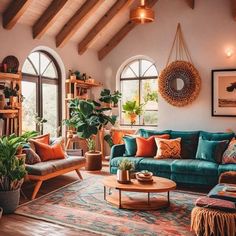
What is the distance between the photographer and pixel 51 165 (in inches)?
191

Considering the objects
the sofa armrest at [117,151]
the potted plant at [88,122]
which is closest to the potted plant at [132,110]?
the potted plant at [88,122]

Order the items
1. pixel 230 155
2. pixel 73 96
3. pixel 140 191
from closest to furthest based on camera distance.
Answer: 1. pixel 140 191
2. pixel 230 155
3. pixel 73 96

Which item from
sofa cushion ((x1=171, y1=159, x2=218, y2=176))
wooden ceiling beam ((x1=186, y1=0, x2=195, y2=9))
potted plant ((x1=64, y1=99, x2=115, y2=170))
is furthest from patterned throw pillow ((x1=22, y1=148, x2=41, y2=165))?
wooden ceiling beam ((x1=186, y1=0, x2=195, y2=9))

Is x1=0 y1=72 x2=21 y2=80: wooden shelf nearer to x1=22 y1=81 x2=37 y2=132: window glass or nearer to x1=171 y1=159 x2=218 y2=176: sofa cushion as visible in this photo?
x1=22 y1=81 x2=37 y2=132: window glass

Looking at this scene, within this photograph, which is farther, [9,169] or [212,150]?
[212,150]

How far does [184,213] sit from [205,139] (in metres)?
2.00

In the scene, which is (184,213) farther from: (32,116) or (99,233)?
(32,116)

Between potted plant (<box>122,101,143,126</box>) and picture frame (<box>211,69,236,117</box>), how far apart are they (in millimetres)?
1692

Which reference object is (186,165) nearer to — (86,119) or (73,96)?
(86,119)

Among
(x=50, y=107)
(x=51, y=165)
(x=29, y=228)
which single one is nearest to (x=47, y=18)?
(x=50, y=107)

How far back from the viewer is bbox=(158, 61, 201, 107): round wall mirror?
6.55 m

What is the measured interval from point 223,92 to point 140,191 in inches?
133

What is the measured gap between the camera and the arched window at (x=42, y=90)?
6.14 m

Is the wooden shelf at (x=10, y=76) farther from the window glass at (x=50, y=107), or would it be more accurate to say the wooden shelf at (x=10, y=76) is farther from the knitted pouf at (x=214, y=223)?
the knitted pouf at (x=214, y=223)
